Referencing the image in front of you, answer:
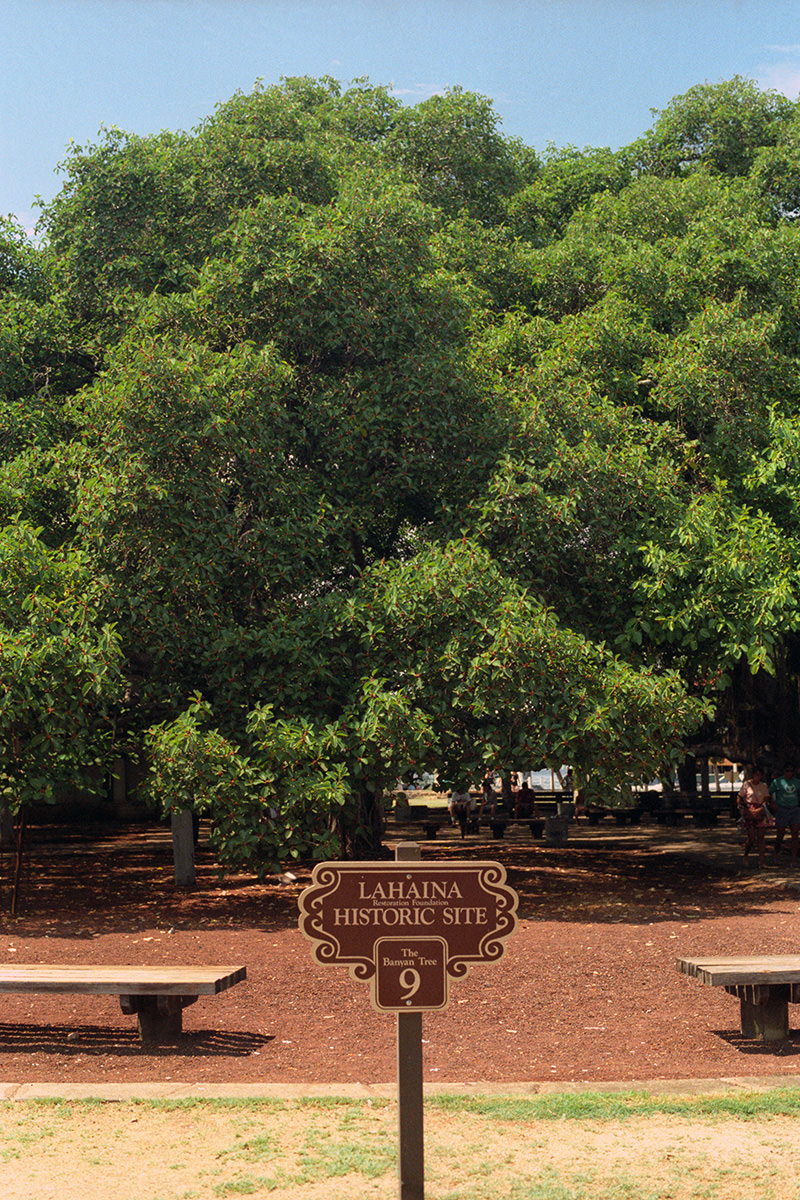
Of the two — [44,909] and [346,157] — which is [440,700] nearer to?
[44,909]

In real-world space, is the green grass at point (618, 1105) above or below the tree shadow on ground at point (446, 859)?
above

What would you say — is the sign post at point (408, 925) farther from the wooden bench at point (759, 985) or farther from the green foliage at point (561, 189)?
the green foliage at point (561, 189)

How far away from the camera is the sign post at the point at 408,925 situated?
569cm

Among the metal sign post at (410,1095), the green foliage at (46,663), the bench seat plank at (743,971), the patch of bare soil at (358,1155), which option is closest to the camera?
the metal sign post at (410,1095)

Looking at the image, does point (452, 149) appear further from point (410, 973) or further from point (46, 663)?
point (410, 973)

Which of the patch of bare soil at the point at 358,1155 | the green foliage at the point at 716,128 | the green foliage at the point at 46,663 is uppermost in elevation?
the green foliage at the point at 716,128

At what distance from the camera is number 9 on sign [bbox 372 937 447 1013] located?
5.66m

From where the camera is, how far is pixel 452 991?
10.5m

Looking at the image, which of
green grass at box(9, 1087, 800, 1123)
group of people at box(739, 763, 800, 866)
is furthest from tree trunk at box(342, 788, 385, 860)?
green grass at box(9, 1087, 800, 1123)

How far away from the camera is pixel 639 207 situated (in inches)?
892

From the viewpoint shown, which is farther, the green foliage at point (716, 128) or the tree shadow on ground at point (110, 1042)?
the green foliage at point (716, 128)

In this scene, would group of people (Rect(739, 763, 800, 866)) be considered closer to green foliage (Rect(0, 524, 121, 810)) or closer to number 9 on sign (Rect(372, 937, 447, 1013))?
green foliage (Rect(0, 524, 121, 810))

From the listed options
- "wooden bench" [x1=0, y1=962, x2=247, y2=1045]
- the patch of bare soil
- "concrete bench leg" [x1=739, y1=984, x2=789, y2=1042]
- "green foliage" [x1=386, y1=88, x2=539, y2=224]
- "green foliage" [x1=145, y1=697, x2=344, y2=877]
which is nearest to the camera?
the patch of bare soil

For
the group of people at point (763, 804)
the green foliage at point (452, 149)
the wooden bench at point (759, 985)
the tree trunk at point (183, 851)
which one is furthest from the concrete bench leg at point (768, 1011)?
the green foliage at point (452, 149)
